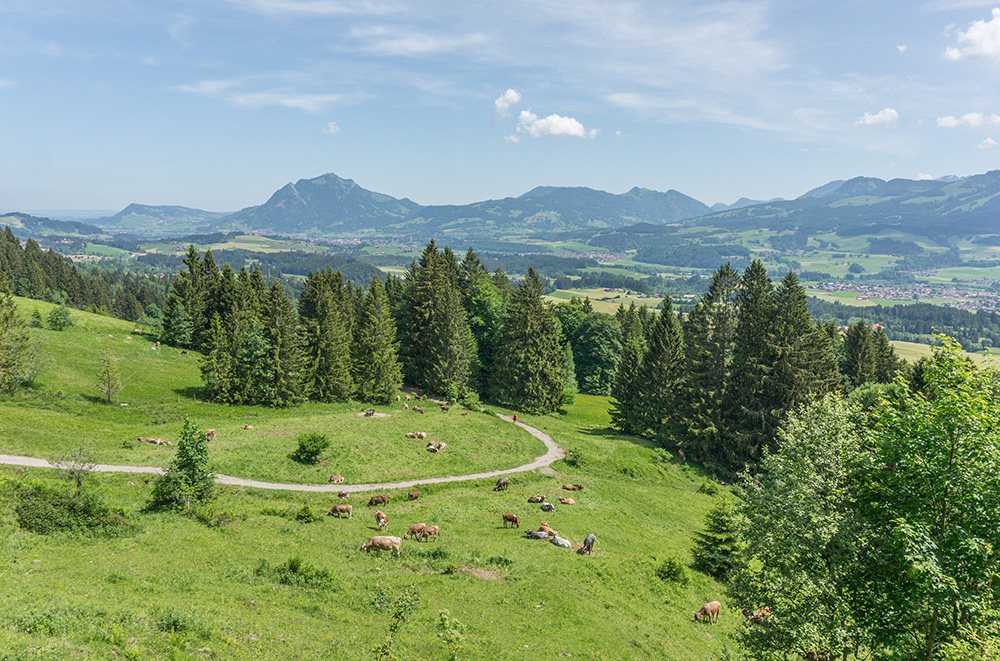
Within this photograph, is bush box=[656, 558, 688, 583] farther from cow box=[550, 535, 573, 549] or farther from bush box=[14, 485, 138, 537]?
bush box=[14, 485, 138, 537]

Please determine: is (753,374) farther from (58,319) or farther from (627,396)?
(58,319)

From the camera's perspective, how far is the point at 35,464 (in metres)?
34.1

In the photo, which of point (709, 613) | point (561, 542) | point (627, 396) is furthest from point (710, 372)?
point (709, 613)

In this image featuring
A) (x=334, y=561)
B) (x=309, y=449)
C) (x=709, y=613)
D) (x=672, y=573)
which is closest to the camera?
(x=334, y=561)

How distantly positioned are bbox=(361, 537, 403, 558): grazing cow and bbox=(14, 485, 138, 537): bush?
35.4 ft

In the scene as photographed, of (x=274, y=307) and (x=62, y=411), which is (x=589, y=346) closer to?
(x=274, y=307)

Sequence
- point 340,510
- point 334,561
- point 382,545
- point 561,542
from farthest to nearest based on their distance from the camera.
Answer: point 340,510 < point 561,542 < point 382,545 < point 334,561

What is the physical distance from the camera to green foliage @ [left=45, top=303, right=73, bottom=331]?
77688 millimetres

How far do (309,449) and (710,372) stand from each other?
149 ft

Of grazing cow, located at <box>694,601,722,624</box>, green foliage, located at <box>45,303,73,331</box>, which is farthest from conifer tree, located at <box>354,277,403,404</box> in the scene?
grazing cow, located at <box>694,601,722,624</box>

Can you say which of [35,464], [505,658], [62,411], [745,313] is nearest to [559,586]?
[505,658]

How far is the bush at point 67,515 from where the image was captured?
22172 mm

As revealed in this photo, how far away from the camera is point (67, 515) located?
2297 centimetres

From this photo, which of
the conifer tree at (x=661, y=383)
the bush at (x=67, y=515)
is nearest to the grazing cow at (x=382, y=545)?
the bush at (x=67, y=515)
